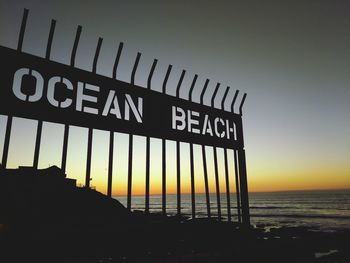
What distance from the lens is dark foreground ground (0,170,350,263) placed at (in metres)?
2.57

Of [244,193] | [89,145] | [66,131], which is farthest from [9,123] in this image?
[244,193]

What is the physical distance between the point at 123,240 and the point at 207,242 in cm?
154

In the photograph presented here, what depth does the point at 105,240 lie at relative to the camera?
292cm

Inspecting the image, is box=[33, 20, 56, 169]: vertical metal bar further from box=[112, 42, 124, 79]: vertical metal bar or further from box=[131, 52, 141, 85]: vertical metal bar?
box=[131, 52, 141, 85]: vertical metal bar

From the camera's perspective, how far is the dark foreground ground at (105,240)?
2.57 meters

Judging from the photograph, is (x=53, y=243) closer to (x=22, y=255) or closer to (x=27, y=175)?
(x=22, y=255)

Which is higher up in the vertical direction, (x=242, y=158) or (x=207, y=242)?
(x=242, y=158)

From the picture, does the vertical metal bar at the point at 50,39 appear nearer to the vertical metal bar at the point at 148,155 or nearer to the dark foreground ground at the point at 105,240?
the vertical metal bar at the point at 148,155

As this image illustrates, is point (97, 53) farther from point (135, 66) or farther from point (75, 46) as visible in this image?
point (135, 66)

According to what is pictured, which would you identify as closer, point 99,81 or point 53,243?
point 53,243

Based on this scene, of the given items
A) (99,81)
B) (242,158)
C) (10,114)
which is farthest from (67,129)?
(242,158)

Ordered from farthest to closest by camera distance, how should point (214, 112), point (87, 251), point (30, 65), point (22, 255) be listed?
point (214, 112) < point (30, 65) < point (87, 251) < point (22, 255)

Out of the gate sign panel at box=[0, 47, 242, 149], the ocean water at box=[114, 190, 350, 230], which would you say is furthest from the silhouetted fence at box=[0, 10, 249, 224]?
the ocean water at box=[114, 190, 350, 230]

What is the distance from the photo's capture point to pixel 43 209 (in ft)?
12.3
